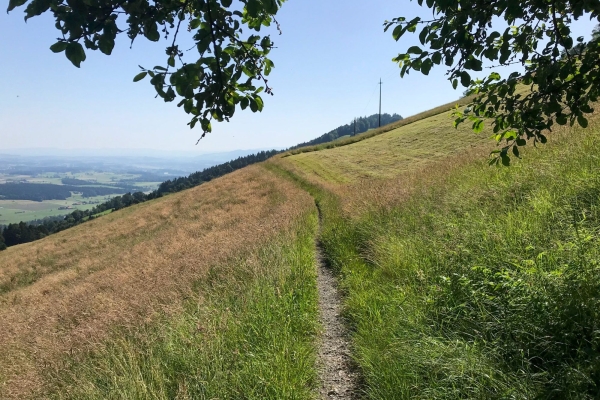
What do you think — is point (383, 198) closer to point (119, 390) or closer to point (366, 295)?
point (366, 295)

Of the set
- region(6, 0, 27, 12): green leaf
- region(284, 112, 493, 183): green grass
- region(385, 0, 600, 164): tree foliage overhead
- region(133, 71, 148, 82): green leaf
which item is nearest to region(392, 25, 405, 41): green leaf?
region(385, 0, 600, 164): tree foliage overhead

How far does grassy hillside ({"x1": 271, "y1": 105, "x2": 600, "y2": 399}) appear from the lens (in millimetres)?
2920

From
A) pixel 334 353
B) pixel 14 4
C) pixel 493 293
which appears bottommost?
pixel 334 353

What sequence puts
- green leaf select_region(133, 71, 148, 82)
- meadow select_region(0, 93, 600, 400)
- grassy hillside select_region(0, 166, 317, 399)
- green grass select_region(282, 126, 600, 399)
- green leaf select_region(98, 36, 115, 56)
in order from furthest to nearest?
grassy hillside select_region(0, 166, 317, 399), meadow select_region(0, 93, 600, 400), green grass select_region(282, 126, 600, 399), green leaf select_region(133, 71, 148, 82), green leaf select_region(98, 36, 115, 56)

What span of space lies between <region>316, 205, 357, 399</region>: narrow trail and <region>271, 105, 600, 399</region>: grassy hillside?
0.19 m

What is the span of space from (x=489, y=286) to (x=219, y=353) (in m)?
3.26

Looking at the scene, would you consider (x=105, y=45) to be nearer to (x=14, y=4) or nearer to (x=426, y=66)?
(x=14, y=4)

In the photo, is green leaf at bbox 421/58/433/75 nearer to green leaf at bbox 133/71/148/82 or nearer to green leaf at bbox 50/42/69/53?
green leaf at bbox 133/71/148/82

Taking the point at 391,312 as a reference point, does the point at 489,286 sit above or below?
above

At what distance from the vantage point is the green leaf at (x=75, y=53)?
1.93 m

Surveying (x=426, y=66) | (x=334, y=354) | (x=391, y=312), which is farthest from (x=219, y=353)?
(x=426, y=66)

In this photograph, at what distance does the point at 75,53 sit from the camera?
1944 millimetres

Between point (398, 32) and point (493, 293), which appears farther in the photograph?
point (493, 293)

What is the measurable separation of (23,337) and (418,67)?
8796mm
